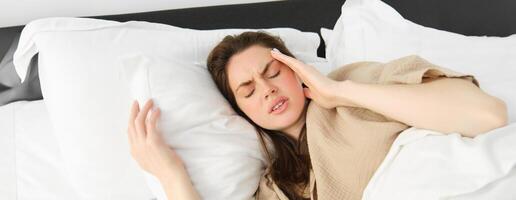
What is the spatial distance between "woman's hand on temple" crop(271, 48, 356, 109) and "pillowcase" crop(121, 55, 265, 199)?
0.54ft

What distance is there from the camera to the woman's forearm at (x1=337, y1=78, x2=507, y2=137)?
0.96 metres

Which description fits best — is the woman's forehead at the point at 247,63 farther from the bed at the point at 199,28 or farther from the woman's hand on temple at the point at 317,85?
the bed at the point at 199,28

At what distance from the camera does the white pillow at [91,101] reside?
1.18 meters

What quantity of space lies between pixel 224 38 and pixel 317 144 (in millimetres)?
363

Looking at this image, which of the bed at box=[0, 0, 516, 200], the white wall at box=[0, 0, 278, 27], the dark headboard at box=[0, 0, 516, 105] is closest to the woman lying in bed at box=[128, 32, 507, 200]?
the bed at box=[0, 0, 516, 200]

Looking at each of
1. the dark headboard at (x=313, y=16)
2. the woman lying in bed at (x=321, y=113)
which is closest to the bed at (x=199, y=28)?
the dark headboard at (x=313, y=16)

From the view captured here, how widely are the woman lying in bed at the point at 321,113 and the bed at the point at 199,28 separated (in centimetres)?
11

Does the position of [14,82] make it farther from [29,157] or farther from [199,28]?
[199,28]

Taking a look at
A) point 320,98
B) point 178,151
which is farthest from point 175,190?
point 320,98

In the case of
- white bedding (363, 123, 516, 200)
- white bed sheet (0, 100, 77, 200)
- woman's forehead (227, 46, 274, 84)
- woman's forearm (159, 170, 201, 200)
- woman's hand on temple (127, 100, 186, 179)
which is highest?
woman's forehead (227, 46, 274, 84)

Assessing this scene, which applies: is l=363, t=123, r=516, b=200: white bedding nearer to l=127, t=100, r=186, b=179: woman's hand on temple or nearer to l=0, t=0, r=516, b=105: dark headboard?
l=127, t=100, r=186, b=179: woman's hand on temple

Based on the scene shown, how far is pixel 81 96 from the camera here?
1.18m

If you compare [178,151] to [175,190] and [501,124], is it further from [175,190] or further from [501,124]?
[501,124]

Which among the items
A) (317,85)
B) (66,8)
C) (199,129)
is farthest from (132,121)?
(66,8)
